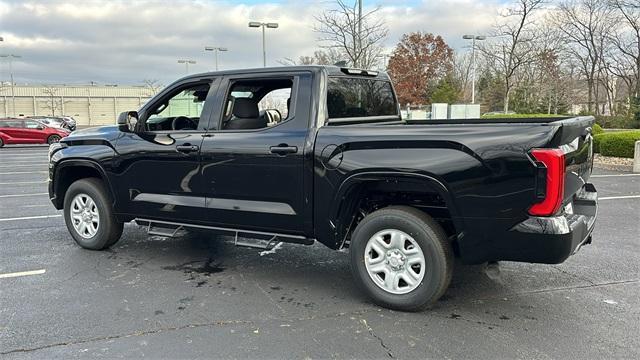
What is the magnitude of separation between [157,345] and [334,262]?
7.27ft

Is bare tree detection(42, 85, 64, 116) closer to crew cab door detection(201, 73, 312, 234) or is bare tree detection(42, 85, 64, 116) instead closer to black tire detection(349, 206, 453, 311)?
crew cab door detection(201, 73, 312, 234)

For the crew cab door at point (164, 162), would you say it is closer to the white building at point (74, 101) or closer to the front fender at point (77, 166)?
the front fender at point (77, 166)

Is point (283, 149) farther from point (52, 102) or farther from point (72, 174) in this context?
point (52, 102)

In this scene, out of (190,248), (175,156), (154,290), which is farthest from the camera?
(190,248)

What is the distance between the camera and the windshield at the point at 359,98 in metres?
4.59

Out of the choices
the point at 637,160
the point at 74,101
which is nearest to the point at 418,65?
the point at 637,160

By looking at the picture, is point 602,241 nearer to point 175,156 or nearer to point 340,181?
point 340,181

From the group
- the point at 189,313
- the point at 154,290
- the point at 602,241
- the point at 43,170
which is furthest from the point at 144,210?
the point at 43,170

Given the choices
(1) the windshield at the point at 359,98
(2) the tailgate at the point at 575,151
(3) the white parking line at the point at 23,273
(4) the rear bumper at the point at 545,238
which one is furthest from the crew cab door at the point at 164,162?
(2) the tailgate at the point at 575,151

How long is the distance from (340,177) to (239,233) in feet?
3.97

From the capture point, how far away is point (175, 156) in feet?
16.0

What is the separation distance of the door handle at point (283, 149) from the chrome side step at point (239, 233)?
72 cm

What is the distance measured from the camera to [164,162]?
495cm

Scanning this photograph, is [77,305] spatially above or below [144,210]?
below
